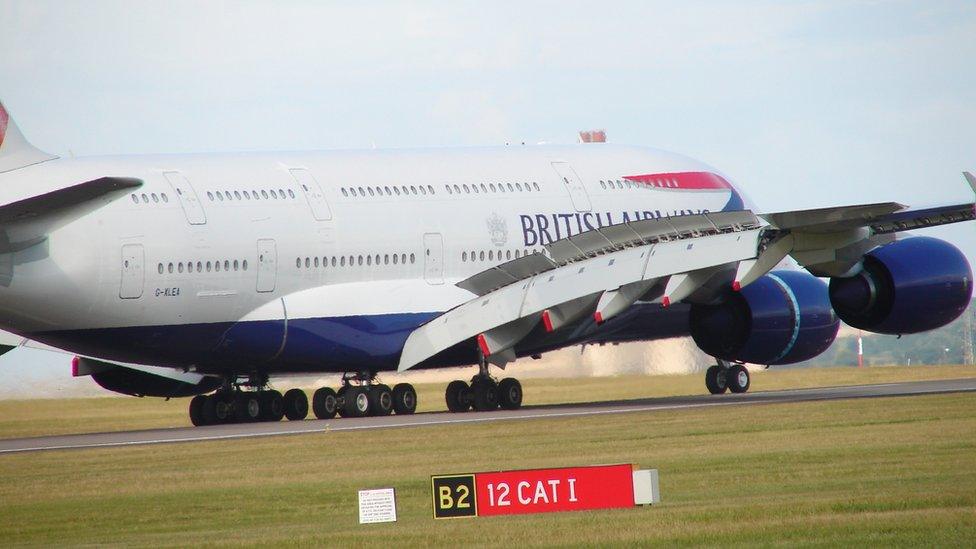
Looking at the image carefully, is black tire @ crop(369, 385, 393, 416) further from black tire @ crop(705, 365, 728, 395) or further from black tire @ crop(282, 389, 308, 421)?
black tire @ crop(705, 365, 728, 395)

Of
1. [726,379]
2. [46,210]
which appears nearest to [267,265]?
[46,210]

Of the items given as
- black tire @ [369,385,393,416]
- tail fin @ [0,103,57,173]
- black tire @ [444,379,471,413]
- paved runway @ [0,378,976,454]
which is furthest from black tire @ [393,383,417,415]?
tail fin @ [0,103,57,173]

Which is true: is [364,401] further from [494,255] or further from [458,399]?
[494,255]

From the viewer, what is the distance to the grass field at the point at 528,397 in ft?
131

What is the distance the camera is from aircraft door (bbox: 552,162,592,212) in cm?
3894

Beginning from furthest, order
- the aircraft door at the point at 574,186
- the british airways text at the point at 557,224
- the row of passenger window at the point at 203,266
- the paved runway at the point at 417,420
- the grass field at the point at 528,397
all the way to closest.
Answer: the grass field at the point at 528,397 → the aircraft door at the point at 574,186 → the british airways text at the point at 557,224 → the row of passenger window at the point at 203,266 → the paved runway at the point at 417,420

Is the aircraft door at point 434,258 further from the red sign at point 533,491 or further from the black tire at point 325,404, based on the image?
Answer: the red sign at point 533,491

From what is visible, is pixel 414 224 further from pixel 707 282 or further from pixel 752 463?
pixel 752 463

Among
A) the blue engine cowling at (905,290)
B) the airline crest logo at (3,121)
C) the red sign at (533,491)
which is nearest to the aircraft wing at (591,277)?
A: the blue engine cowling at (905,290)

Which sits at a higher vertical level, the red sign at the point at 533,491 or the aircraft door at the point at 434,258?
the aircraft door at the point at 434,258

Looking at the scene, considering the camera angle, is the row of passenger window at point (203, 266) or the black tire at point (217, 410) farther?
the black tire at point (217, 410)

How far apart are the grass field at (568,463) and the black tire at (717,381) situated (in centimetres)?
903

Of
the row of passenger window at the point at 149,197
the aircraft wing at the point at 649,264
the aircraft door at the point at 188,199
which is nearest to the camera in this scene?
the aircraft wing at the point at 649,264

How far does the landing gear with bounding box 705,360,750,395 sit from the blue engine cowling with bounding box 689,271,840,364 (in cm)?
339
